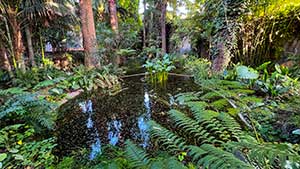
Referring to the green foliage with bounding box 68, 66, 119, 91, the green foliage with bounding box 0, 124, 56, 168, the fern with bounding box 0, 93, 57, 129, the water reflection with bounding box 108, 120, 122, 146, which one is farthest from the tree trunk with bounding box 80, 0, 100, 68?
the green foliage with bounding box 0, 124, 56, 168

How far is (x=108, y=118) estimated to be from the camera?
3.34m

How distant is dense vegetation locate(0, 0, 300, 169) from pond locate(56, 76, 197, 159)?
12 cm

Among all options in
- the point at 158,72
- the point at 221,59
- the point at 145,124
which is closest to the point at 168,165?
the point at 145,124

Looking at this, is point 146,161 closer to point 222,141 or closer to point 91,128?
point 222,141

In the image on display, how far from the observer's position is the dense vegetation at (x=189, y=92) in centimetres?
113

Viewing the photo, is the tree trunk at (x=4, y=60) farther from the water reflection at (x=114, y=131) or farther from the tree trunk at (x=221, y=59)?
the tree trunk at (x=221, y=59)

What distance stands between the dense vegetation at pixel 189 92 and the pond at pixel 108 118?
12cm

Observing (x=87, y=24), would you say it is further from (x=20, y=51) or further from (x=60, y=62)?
(x=60, y=62)

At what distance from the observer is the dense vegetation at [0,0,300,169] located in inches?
44.4

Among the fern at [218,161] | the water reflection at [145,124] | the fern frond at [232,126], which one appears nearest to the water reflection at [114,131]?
the water reflection at [145,124]

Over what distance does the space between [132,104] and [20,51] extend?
14.8 ft

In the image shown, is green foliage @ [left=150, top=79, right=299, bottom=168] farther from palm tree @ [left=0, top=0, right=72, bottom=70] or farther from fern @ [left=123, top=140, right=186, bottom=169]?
palm tree @ [left=0, top=0, right=72, bottom=70]

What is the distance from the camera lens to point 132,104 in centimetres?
402

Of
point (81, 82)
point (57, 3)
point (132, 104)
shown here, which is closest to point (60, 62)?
point (57, 3)
